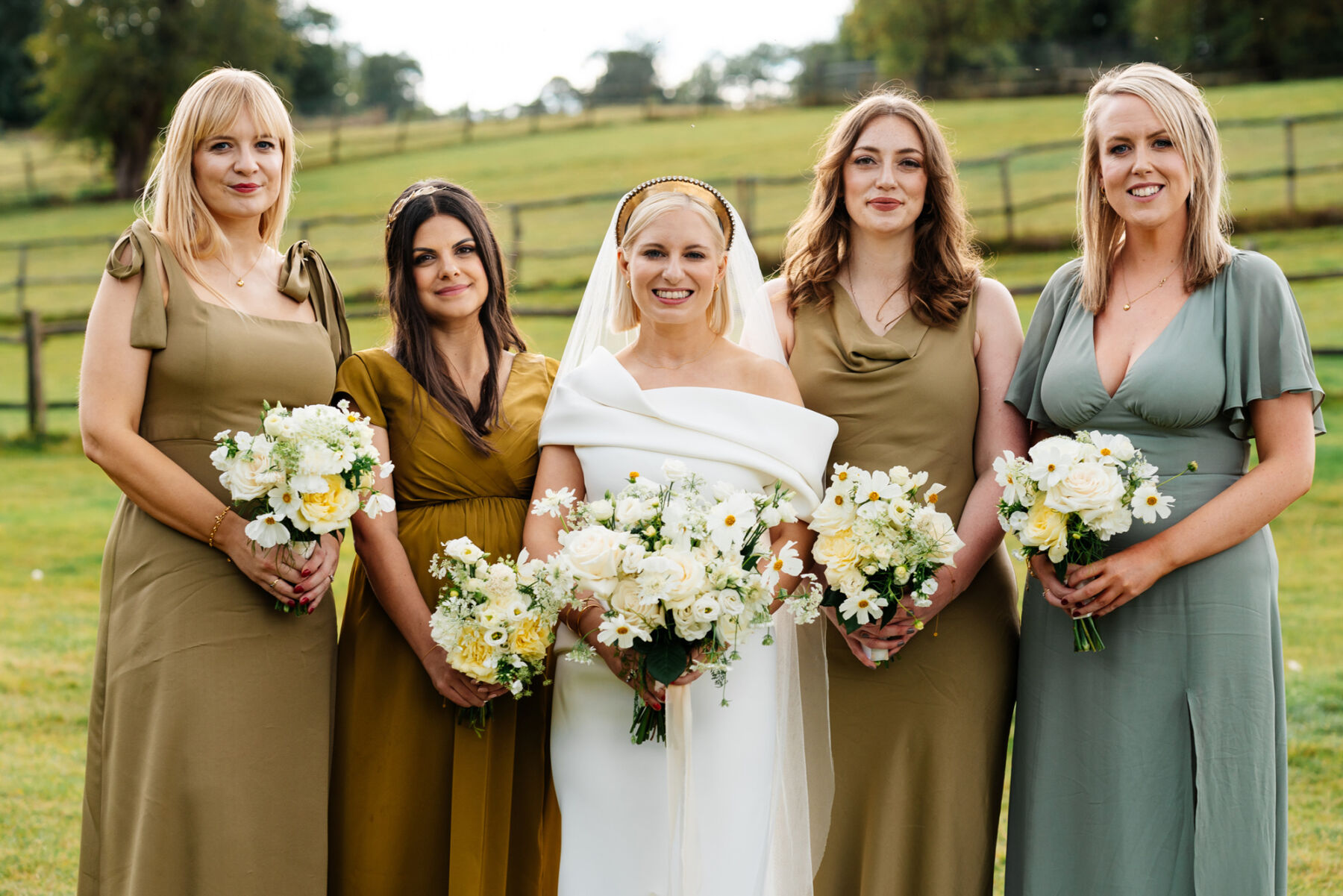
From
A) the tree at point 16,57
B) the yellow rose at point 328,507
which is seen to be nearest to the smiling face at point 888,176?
the yellow rose at point 328,507

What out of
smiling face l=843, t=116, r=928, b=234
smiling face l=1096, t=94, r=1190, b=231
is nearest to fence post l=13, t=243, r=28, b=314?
smiling face l=843, t=116, r=928, b=234

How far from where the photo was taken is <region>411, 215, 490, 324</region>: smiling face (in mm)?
4531

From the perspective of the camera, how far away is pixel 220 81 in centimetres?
434

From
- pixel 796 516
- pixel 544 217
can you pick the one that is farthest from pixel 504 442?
pixel 544 217

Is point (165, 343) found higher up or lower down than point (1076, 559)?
higher up

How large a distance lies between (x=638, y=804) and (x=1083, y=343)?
225cm

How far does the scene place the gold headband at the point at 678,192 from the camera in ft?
14.7

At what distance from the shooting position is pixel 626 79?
221 feet

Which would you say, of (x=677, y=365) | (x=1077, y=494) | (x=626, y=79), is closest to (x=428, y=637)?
(x=677, y=365)

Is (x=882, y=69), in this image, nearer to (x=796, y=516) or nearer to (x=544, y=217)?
(x=544, y=217)

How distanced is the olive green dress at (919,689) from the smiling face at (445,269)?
133 cm

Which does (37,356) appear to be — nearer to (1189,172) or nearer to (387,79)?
(1189,172)

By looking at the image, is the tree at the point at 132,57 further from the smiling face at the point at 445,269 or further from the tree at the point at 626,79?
the smiling face at the point at 445,269

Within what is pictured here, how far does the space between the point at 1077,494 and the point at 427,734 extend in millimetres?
2427
